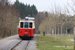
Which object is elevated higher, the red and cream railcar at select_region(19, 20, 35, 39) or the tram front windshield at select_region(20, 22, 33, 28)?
the tram front windshield at select_region(20, 22, 33, 28)

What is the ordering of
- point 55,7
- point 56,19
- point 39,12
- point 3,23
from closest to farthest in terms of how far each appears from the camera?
point 56,19 < point 55,7 < point 3,23 < point 39,12

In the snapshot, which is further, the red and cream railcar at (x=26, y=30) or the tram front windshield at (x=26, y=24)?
the tram front windshield at (x=26, y=24)

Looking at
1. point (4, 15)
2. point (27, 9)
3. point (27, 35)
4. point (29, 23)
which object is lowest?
point (27, 35)

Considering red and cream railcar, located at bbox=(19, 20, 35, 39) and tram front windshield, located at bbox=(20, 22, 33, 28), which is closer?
red and cream railcar, located at bbox=(19, 20, 35, 39)

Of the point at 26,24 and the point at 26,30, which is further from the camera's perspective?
the point at 26,24

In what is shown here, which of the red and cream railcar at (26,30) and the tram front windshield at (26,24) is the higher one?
the tram front windshield at (26,24)

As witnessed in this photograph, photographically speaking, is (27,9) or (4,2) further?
(27,9)

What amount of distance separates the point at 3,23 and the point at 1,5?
4217mm

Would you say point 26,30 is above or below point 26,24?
below

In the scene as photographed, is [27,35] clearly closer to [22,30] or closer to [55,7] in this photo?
[22,30]

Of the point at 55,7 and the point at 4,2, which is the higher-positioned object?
the point at 4,2

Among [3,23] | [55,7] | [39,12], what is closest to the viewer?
[55,7]

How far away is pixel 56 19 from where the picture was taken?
22578 millimetres

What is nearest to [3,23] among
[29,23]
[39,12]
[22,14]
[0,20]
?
[0,20]
